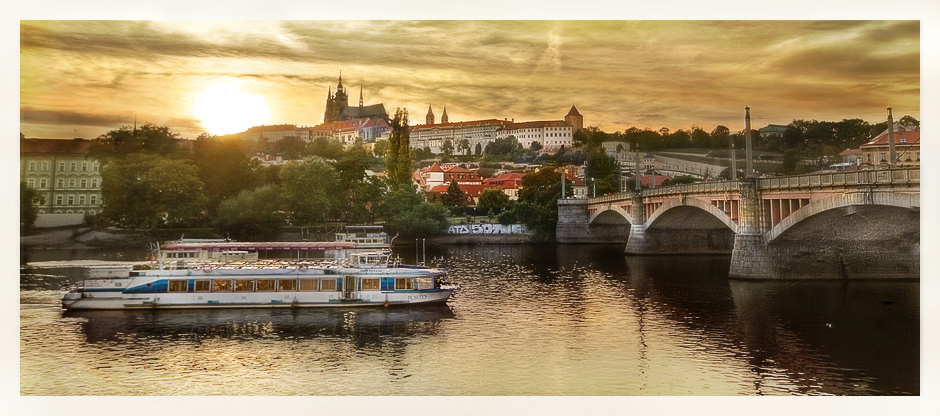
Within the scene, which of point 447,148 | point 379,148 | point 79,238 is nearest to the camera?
point 79,238

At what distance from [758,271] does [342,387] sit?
15.9m

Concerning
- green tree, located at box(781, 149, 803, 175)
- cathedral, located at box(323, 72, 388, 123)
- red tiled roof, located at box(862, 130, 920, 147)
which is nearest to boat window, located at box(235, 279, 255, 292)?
cathedral, located at box(323, 72, 388, 123)

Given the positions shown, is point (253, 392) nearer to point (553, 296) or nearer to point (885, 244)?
point (553, 296)

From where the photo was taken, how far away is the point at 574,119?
3650cm

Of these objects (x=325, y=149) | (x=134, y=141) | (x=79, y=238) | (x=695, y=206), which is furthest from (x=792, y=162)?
(x=79, y=238)

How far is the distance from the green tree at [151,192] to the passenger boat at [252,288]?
47.0 ft

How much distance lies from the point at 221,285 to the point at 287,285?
1.78 metres

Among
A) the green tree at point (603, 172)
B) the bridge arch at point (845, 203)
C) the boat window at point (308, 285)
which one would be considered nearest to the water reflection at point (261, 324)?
the boat window at point (308, 285)

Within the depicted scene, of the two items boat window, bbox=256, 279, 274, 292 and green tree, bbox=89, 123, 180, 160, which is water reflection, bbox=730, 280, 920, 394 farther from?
green tree, bbox=89, 123, 180, 160

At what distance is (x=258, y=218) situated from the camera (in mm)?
39156

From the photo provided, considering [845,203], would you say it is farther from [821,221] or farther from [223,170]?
[223,170]

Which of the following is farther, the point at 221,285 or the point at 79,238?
the point at 79,238

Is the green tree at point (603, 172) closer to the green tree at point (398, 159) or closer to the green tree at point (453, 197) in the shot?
the green tree at point (453, 197)

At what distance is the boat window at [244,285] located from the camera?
21.5 meters
